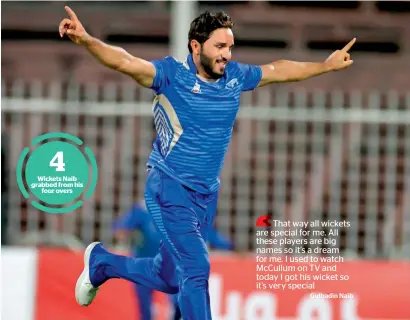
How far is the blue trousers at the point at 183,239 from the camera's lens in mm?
8812

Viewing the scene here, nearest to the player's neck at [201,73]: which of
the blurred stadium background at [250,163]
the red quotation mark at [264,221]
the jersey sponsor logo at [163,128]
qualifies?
the jersey sponsor logo at [163,128]

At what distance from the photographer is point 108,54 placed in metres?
8.38

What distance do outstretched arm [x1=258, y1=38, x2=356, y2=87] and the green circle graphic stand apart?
1.68 meters

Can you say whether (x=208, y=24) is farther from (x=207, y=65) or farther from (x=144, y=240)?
(x=144, y=240)

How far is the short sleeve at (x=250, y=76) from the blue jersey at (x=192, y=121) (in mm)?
80

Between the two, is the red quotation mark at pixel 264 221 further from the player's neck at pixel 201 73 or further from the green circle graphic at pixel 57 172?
the player's neck at pixel 201 73

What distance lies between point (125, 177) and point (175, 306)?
5.91 ft

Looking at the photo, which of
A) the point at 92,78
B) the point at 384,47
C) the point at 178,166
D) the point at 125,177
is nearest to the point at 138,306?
the point at 125,177

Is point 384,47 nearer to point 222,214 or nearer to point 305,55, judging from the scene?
point 305,55

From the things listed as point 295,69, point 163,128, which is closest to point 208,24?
point 163,128

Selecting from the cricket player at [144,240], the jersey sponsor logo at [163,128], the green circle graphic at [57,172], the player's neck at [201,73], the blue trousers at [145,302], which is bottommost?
the blue trousers at [145,302]

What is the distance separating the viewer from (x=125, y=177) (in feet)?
42.5

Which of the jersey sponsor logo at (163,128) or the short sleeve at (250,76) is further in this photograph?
the short sleeve at (250,76)

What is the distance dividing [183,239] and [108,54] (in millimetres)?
1318
